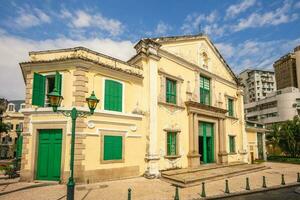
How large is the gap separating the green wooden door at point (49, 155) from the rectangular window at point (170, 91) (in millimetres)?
7415

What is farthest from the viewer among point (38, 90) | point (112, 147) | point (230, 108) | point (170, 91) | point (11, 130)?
point (11, 130)

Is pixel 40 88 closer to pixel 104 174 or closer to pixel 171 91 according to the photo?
pixel 104 174

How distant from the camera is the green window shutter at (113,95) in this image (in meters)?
14.0

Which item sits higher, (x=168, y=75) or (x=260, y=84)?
(x=260, y=84)

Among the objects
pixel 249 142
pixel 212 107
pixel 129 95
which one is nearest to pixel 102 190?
pixel 129 95

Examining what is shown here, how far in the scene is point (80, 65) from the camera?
1310cm

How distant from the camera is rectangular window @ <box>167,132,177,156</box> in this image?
631 inches

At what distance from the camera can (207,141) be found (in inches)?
789

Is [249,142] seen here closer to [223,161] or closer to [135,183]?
[223,161]

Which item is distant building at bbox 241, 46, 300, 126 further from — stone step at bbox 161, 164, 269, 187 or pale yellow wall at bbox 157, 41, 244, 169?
stone step at bbox 161, 164, 269, 187

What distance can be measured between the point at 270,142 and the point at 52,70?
34.8 metres

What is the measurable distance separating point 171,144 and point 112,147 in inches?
174

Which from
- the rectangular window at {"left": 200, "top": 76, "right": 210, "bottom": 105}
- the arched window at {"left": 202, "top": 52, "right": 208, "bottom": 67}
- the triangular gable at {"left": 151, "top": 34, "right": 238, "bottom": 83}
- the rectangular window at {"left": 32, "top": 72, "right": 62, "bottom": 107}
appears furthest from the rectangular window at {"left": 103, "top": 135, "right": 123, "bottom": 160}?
the arched window at {"left": 202, "top": 52, "right": 208, "bottom": 67}

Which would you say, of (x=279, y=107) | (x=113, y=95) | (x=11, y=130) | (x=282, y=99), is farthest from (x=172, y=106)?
(x=279, y=107)
